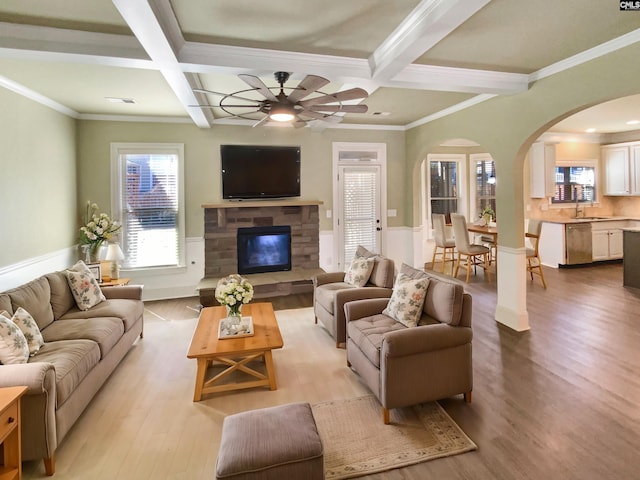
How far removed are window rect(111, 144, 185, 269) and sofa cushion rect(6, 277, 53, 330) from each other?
2.38m

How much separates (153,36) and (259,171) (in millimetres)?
3466

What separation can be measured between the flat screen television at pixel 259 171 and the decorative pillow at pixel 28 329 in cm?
347

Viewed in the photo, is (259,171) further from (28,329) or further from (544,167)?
(544,167)

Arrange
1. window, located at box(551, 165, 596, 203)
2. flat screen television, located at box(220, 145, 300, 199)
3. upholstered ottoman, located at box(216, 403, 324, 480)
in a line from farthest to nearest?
window, located at box(551, 165, 596, 203) → flat screen television, located at box(220, 145, 300, 199) → upholstered ottoman, located at box(216, 403, 324, 480)

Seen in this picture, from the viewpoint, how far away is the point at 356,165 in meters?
6.47

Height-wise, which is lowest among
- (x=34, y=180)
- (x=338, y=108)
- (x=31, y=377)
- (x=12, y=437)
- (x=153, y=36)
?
(x=12, y=437)

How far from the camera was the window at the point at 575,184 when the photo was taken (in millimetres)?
7832

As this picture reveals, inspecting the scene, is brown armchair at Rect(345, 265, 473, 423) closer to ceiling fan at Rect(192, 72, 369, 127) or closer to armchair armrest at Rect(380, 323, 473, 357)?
armchair armrest at Rect(380, 323, 473, 357)

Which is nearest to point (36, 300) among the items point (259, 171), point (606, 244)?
point (259, 171)

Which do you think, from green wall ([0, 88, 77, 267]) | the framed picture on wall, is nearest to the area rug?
the framed picture on wall

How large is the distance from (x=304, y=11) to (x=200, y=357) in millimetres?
2597

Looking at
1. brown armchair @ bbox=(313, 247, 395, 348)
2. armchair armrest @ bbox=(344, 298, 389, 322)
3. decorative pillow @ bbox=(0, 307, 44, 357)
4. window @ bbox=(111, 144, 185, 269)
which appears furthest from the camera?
window @ bbox=(111, 144, 185, 269)

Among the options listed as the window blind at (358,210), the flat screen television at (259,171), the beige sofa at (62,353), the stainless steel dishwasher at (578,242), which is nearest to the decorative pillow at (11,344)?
the beige sofa at (62,353)

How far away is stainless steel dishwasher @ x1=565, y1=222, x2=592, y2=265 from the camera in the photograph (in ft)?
23.4
